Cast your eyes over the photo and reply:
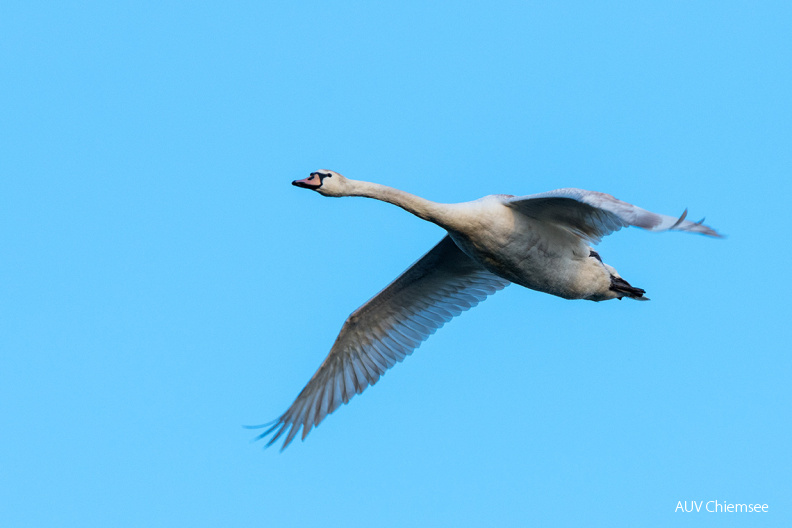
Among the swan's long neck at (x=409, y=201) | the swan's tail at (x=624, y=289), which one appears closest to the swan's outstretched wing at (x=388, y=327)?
the swan's tail at (x=624, y=289)

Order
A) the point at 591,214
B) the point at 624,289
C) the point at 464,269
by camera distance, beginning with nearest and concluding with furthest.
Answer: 1. the point at 591,214
2. the point at 624,289
3. the point at 464,269

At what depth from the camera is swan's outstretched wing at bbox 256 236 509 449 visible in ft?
46.2

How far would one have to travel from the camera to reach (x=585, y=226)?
39.6 feet

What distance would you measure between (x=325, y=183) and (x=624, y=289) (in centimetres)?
422

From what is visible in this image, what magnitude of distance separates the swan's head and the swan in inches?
0.4

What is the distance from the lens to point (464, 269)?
14.0m

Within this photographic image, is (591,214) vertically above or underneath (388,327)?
above

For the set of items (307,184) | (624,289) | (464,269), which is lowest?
(307,184)

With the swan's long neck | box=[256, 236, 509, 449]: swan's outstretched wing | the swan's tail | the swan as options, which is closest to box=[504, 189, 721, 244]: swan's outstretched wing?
the swan

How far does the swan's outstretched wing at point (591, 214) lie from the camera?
9.66m

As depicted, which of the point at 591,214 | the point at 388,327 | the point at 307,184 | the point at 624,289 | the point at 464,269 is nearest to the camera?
the point at 307,184

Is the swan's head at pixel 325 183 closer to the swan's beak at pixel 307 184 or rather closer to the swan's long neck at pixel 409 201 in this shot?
the swan's beak at pixel 307 184

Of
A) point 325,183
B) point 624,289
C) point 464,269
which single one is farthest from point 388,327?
point 325,183

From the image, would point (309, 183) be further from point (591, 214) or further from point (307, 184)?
point (591, 214)
